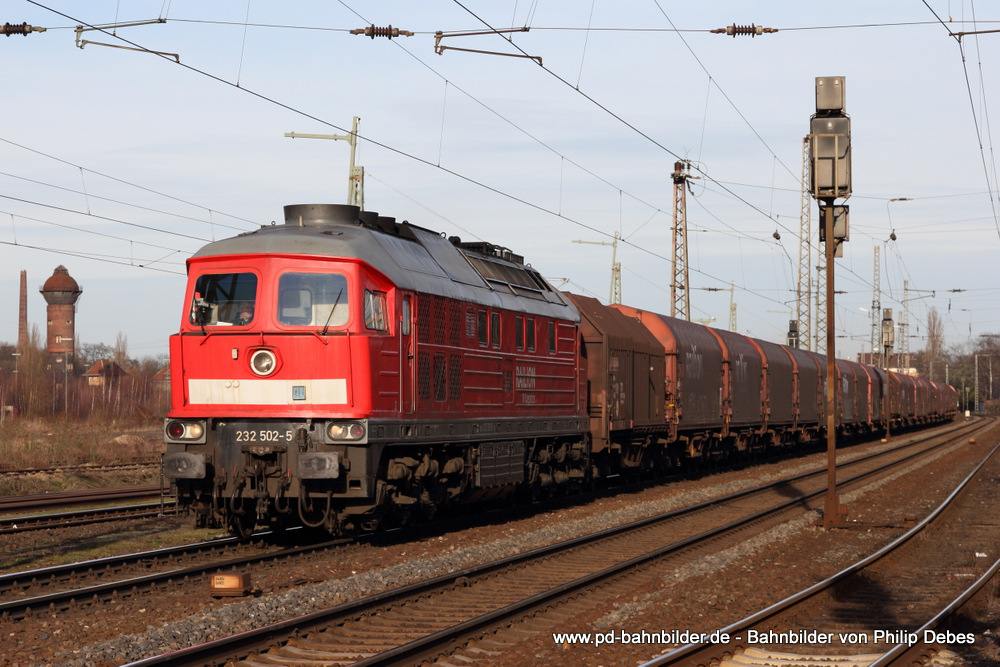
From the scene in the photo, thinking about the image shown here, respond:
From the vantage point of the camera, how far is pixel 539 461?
2008cm

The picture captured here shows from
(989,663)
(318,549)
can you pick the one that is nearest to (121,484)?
(318,549)

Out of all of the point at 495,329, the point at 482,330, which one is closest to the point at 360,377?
the point at 482,330

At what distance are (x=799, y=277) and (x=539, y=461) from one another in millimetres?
43916

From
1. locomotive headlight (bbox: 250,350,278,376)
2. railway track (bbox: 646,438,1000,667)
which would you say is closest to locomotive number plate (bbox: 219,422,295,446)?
locomotive headlight (bbox: 250,350,278,376)

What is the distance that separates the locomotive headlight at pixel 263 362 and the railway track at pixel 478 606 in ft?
12.1

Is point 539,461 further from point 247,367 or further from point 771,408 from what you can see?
point 771,408

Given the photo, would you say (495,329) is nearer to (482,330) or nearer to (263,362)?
(482,330)

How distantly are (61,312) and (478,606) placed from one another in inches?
4128

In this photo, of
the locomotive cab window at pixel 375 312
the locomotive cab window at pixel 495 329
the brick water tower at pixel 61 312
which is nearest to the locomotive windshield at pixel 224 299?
the locomotive cab window at pixel 375 312

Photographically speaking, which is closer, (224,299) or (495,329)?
(224,299)

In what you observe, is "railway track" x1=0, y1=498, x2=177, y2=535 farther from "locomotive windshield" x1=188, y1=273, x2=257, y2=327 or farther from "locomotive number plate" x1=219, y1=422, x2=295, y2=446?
"locomotive windshield" x1=188, y1=273, x2=257, y2=327

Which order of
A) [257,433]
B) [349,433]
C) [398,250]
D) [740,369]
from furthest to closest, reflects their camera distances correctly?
[740,369]
[398,250]
[257,433]
[349,433]

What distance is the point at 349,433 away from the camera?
13422mm

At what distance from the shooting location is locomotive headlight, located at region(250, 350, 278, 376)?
44.9 feet
